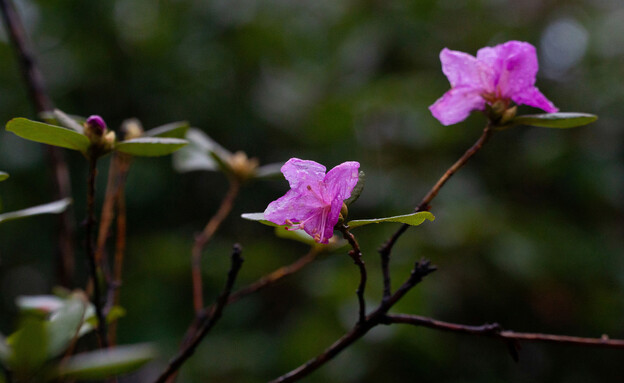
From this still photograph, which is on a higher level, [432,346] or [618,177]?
[618,177]

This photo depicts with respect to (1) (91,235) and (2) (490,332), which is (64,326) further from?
(2) (490,332)

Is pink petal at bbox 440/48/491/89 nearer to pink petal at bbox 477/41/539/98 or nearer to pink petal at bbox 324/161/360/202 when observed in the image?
pink petal at bbox 477/41/539/98

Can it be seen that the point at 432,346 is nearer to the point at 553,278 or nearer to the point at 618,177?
the point at 553,278

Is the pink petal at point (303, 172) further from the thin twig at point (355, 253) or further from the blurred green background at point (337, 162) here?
the blurred green background at point (337, 162)

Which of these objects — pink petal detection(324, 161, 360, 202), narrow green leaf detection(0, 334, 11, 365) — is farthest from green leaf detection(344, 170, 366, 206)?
narrow green leaf detection(0, 334, 11, 365)

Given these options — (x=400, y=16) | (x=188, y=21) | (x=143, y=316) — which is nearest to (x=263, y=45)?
(x=188, y=21)

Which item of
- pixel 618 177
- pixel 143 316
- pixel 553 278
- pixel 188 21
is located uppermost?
pixel 188 21

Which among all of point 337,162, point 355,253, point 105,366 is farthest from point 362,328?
point 337,162

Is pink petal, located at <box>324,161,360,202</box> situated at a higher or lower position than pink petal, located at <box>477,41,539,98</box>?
lower

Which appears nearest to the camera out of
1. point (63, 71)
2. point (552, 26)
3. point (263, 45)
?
point (63, 71)

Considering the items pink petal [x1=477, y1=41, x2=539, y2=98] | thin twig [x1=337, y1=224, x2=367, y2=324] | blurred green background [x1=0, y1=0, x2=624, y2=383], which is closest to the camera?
thin twig [x1=337, y1=224, x2=367, y2=324]
